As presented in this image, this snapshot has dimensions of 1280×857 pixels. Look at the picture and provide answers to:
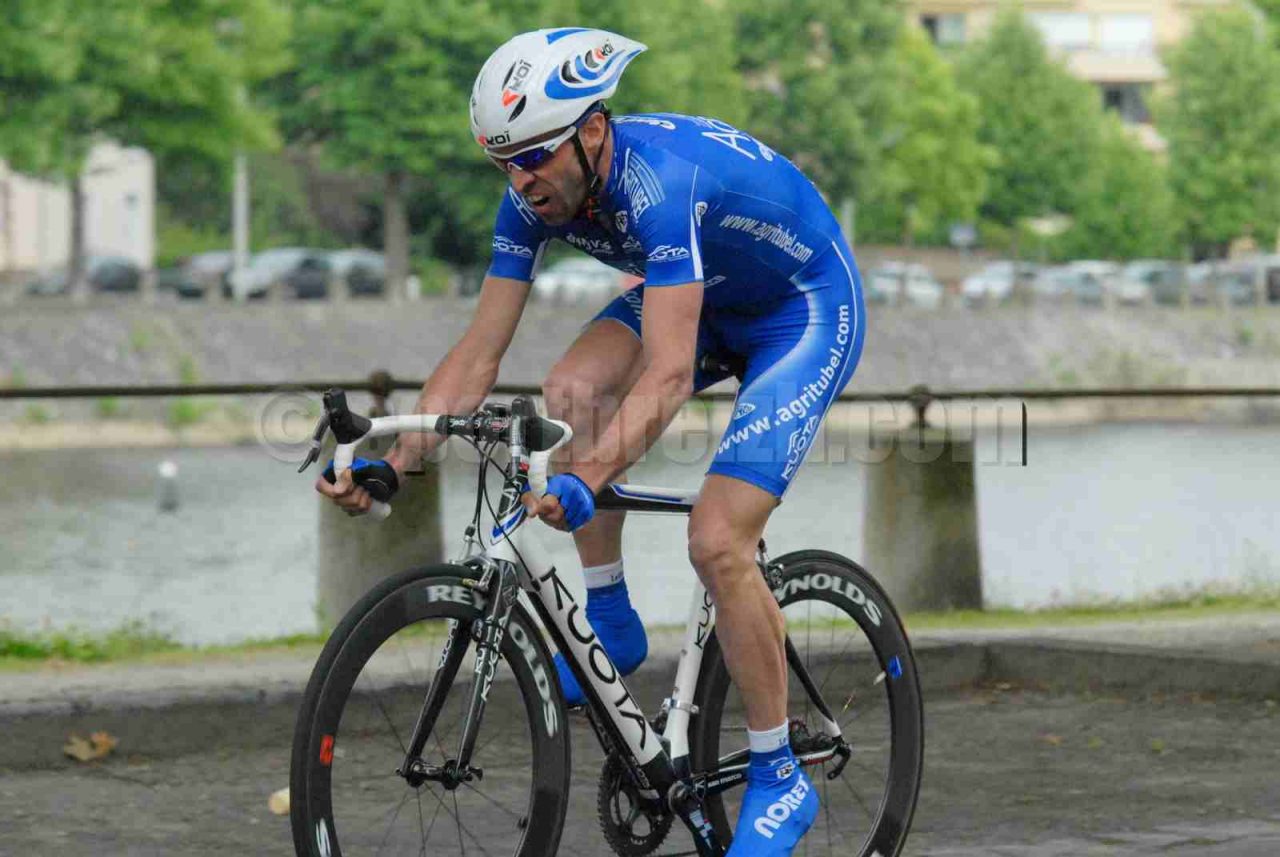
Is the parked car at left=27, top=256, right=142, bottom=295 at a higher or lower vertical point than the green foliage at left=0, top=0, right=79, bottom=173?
lower

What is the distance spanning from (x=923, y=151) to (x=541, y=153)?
241ft

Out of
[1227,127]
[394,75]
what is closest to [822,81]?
[1227,127]

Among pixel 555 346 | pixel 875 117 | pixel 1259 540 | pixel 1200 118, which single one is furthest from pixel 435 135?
pixel 1259 540

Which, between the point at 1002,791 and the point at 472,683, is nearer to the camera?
the point at 472,683

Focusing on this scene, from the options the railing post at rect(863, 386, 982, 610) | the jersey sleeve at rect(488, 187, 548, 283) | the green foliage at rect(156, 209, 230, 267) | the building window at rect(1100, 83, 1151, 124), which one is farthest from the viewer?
the building window at rect(1100, 83, 1151, 124)

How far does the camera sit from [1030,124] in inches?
3238

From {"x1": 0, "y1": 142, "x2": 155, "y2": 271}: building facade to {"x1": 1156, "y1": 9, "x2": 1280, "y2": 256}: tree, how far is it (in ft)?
124

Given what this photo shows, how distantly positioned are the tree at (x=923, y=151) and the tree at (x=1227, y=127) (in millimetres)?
7683

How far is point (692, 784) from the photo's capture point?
4574 mm

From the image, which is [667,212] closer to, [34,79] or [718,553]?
[718,553]

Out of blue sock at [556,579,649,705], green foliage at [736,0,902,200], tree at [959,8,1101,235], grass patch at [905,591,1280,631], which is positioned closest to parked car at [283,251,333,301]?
green foliage at [736,0,902,200]

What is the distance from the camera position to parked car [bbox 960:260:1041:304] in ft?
257

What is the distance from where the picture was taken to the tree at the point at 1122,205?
81.9 metres

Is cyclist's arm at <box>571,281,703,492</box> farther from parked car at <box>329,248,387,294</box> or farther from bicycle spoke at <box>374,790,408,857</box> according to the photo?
parked car at <box>329,248,387,294</box>
